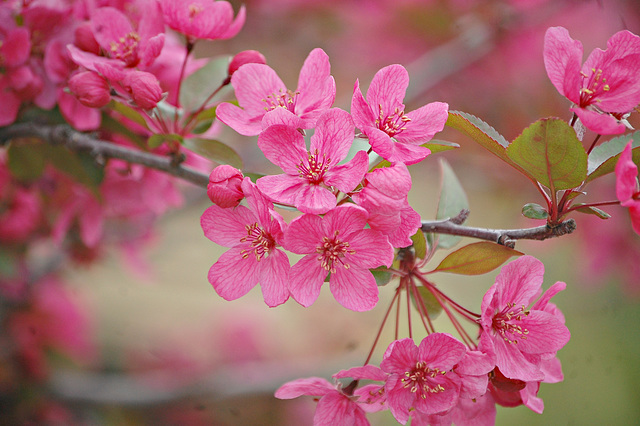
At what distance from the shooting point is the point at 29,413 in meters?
1.53

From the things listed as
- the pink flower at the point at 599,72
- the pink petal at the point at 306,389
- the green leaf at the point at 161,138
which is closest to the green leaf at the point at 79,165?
the green leaf at the point at 161,138

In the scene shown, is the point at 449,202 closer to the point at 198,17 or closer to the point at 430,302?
the point at 430,302

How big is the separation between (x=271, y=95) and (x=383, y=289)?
1748 mm

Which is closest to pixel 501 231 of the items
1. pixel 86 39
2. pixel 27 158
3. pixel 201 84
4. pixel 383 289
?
pixel 201 84

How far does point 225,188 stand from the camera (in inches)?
22.7

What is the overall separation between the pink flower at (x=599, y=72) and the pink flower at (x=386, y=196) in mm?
227

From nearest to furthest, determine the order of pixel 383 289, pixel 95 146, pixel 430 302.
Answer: pixel 430 302, pixel 95 146, pixel 383 289

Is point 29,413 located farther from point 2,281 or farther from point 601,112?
point 601,112

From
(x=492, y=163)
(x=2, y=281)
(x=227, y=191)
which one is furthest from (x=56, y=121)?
(x=492, y=163)

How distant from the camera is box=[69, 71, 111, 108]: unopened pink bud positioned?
2.27ft

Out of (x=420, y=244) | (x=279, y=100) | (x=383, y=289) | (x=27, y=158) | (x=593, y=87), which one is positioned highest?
(x=593, y=87)

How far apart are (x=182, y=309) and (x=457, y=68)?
5.50 feet

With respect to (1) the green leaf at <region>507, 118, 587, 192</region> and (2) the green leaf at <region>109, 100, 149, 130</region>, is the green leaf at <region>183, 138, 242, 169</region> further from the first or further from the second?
(1) the green leaf at <region>507, 118, 587, 192</region>

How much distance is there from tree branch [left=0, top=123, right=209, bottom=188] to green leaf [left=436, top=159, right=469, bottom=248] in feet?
1.20
